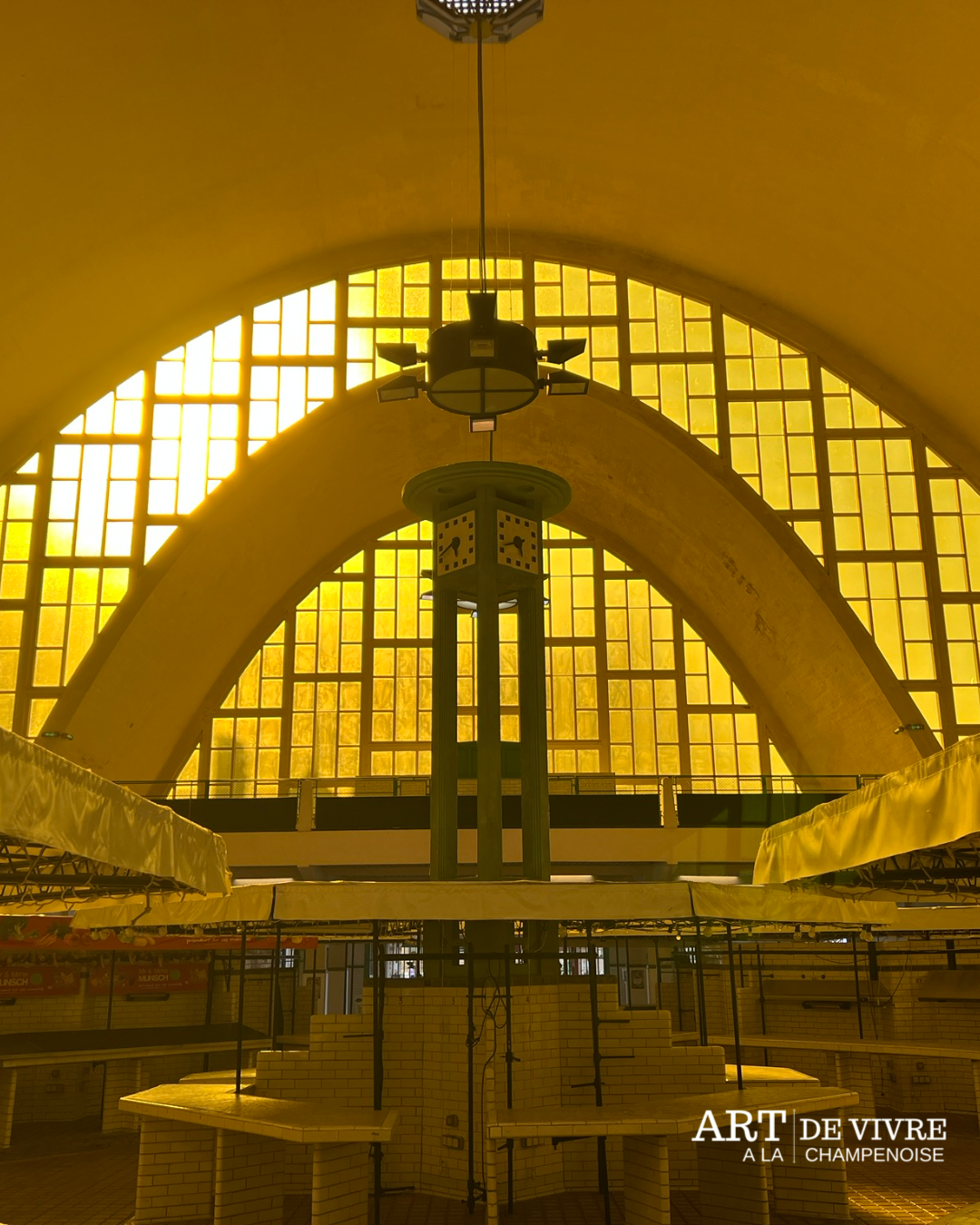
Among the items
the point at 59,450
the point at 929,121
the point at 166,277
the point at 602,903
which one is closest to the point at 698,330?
the point at 929,121

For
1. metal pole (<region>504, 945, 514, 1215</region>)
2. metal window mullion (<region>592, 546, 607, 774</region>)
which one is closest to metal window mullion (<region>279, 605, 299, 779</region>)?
metal window mullion (<region>592, 546, 607, 774</region>)

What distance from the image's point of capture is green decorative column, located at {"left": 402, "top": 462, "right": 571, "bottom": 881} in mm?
10891

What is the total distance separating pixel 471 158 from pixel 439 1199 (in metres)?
20.2

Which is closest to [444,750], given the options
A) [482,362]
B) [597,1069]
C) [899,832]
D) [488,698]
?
[488,698]

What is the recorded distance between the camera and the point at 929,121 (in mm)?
18906

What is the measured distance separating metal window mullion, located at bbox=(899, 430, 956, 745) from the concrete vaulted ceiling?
876 mm

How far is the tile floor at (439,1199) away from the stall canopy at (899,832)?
301 centimetres

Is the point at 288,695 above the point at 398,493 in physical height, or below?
below

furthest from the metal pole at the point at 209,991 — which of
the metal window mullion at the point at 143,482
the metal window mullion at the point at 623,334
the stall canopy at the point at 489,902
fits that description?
the metal window mullion at the point at 623,334

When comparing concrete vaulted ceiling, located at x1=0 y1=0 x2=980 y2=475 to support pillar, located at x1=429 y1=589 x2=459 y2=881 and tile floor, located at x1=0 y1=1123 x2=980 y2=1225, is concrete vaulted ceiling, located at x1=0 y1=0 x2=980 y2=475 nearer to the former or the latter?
support pillar, located at x1=429 y1=589 x2=459 y2=881

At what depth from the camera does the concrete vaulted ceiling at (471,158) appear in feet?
60.2

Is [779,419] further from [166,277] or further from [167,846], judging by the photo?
[167,846]

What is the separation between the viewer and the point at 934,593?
25.1m

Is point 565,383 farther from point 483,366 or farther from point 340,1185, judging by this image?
point 340,1185
